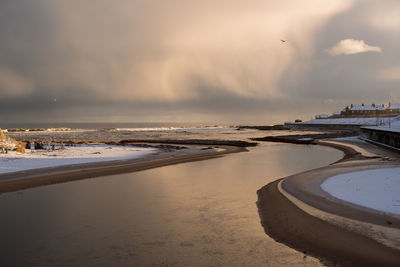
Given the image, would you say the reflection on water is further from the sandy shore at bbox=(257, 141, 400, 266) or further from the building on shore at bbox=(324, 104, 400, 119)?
the building on shore at bbox=(324, 104, 400, 119)

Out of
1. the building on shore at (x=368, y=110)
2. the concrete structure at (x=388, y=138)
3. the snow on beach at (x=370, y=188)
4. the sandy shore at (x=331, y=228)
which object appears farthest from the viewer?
the building on shore at (x=368, y=110)

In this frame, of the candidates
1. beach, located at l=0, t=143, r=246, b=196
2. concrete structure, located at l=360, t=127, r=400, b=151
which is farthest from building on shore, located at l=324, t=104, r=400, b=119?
beach, located at l=0, t=143, r=246, b=196

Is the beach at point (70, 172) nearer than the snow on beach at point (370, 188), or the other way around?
Result: the snow on beach at point (370, 188)

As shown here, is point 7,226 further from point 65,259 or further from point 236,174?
point 236,174

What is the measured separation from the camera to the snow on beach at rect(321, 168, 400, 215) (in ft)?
41.4

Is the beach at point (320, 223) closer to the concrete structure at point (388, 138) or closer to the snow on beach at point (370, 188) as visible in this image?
the snow on beach at point (370, 188)

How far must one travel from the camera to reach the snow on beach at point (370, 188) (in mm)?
12629

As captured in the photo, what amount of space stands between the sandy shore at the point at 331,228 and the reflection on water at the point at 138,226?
22.4 inches

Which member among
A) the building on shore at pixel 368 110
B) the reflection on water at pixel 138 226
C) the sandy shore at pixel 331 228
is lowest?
the reflection on water at pixel 138 226

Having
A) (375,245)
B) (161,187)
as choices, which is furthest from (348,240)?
(161,187)

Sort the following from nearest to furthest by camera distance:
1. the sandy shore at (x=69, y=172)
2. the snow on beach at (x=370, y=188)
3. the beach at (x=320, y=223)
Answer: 1. the beach at (x=320, y=223)
2. the snow on beach at (x=370, y=188)
3. the sandy shore at (x=69, y=172)

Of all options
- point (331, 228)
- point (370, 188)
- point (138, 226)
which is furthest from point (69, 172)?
point (370, 188)

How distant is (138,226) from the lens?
11445mm

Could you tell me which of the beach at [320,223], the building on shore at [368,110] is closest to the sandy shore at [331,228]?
the beach at [320,223]
